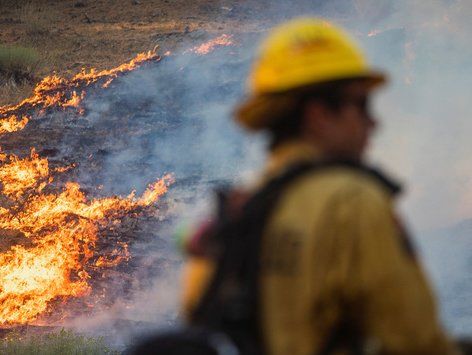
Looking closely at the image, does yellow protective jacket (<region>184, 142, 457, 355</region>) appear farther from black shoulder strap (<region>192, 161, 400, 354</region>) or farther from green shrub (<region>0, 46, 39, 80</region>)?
green shrub (<region>0, 46, 39, 80</region>)

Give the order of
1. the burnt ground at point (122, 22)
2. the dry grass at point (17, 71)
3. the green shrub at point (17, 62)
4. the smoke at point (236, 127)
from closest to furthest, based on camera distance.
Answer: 1. the smoke at point (236, 127)
2. the dry grass at point (17, 71)
3. the green shrub at point (17, 62)
4. the burnt ground at point (122, 22)

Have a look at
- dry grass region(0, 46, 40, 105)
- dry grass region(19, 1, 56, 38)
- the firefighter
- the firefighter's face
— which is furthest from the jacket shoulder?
dry grass region(19, 1, 56, 38)

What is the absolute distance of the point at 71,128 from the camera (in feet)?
36.6

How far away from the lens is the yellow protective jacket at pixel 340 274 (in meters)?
1.49

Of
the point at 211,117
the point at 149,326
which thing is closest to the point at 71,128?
the point at 211,117

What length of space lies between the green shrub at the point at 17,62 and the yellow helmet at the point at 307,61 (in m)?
12.8

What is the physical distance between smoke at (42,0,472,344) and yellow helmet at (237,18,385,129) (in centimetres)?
653

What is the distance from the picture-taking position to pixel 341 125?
5.56 feet

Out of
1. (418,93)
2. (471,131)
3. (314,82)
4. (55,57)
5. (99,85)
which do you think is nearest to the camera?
(314,82)

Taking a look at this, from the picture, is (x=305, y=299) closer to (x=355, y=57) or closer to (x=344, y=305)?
(x=344, y=305)

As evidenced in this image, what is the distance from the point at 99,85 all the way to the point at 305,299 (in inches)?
422

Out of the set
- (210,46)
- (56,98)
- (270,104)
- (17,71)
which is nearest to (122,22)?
(17,71)

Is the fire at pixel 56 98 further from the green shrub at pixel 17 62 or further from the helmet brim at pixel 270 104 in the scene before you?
the helmet brim at pixel 270 104

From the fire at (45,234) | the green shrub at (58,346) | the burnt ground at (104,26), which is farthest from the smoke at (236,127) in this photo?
the burnt ground at (104,26)
